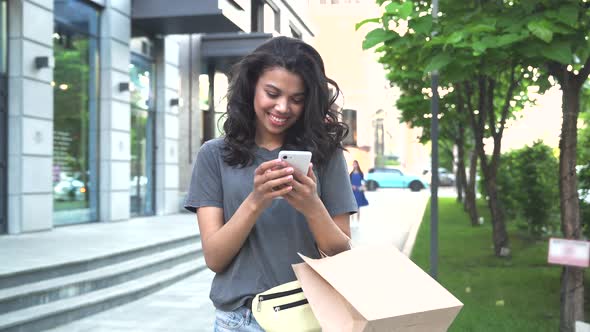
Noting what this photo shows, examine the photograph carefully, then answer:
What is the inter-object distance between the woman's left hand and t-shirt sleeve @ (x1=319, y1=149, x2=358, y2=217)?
0.59 ft

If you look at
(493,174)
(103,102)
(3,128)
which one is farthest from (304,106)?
(103,102)

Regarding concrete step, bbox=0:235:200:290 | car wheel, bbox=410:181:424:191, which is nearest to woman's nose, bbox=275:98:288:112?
concrete step, bbox=0:235:200:290

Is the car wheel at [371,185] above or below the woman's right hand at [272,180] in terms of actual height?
below

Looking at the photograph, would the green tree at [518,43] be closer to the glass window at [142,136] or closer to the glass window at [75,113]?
the glass window at [75,113]

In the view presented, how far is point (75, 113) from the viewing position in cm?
1276

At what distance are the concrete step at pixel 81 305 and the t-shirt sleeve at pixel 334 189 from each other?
4.85 metres

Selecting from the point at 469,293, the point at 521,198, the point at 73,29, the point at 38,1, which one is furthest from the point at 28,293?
the point at 521,198

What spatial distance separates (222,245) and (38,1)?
34.4 ft

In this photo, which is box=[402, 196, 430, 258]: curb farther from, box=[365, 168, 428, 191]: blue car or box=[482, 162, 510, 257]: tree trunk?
box=[365, 168, 428, 191]: blue car

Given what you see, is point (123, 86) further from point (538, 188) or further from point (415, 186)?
point (415, 186)

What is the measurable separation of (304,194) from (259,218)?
0.23 metres

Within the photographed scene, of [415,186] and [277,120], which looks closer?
[277,120]

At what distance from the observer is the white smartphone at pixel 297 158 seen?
5.16 feet

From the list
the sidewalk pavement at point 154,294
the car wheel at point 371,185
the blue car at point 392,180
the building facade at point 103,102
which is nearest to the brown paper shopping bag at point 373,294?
the sidewalk pavement at point 154,294
